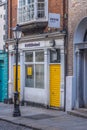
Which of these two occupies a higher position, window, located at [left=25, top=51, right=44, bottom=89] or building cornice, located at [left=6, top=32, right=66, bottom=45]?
building cornice, located at [left=6, top=32, right=66, bottom=45]

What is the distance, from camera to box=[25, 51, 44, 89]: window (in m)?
20.3

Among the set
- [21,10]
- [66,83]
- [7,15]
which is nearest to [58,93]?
[66,83]

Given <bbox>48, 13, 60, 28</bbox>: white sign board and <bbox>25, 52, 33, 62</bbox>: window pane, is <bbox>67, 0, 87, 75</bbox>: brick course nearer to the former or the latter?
<bbox>48, 13, 60, 28</bbox>: white sign board

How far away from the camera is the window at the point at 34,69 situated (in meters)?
20.3

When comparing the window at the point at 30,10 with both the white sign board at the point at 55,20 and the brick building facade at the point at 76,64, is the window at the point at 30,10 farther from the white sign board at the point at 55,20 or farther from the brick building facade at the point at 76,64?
the brick building facade at the point at 76,64

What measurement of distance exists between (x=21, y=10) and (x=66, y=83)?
→ 5489mm

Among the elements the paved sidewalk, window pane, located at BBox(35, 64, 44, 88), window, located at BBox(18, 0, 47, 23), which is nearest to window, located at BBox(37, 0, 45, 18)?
window, located at BBox(18, 0, 47, 23)

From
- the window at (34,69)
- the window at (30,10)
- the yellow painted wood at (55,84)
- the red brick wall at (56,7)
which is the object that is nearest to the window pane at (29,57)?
the window at (34,69)

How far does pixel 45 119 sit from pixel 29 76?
5721 millimetres

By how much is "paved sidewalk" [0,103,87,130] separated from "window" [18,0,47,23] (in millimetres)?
4485

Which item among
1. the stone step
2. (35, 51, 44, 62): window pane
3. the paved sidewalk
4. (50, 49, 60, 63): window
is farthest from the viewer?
(35, 51, 44, 62): window pane

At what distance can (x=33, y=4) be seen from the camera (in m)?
20.3

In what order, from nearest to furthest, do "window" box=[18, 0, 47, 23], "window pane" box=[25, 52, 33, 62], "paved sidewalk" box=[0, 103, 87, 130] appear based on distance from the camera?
"paved sidewalk" box=[0, 103, 87, 130], "window" box=[18, 0, 47, 23], "window pane" box=[25, 52, 33, 62]

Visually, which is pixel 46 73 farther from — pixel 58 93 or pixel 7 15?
pixel 7 15
